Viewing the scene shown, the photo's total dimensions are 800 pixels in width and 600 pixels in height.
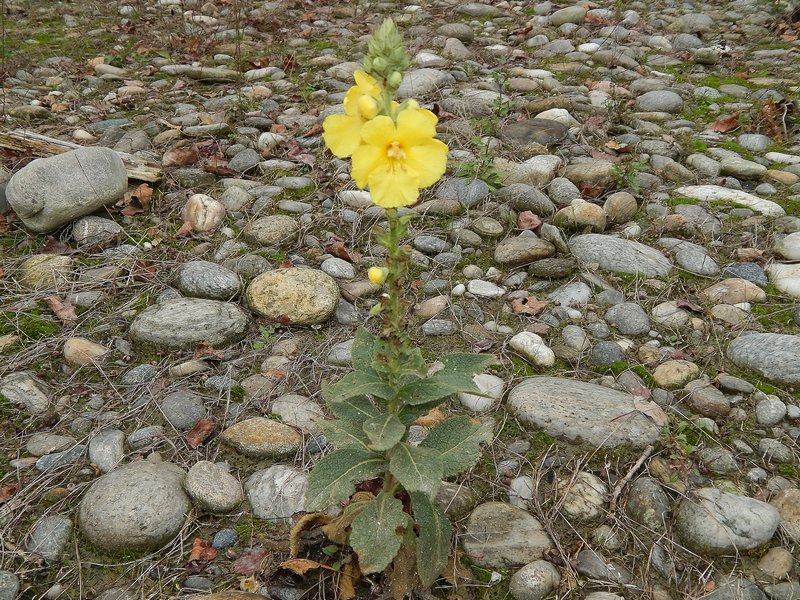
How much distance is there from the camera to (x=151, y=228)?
13.8 ft

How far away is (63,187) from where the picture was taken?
Answer: 13.0ft

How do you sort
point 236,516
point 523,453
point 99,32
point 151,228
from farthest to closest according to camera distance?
point 99,32
point 151,228
point 523,453
point 236,516

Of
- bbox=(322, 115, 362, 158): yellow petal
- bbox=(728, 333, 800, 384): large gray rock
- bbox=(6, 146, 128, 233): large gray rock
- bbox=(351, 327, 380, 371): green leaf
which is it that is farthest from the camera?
bbox=(6, 146, 128, 233): large gray rock

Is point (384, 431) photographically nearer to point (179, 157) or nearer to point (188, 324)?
point (188, 324)

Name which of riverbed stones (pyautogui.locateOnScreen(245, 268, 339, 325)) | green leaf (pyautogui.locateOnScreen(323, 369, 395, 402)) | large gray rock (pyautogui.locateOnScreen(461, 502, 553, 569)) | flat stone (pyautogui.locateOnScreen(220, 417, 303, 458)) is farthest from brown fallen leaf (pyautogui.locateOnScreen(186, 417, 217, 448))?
large gray rock (pyautogui.locateOnScreen(461, 502, 553, 569))

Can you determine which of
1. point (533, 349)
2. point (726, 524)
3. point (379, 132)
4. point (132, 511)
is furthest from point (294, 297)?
point (726, 524)

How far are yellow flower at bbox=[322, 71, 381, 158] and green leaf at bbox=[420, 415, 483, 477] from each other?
40.3 inches

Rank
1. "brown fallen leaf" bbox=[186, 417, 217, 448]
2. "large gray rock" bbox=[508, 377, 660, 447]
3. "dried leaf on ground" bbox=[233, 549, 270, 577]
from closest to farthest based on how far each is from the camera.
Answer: "dried leaf on ground" bbox=[233, 549, 270, 577]
"large gray rock" bbox=[508, 377, 660, 447]
"brown fallen leaf" bbox=[186, 417, 217, 448]

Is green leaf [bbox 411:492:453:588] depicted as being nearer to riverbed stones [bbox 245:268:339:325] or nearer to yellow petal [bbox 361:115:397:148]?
yellow petal [bbox 361:115:397:148]

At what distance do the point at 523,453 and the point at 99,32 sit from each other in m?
7.59

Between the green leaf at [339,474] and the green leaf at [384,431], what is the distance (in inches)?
6.9

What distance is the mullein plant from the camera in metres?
1.95

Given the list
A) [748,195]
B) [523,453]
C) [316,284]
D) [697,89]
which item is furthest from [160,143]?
[697,89]

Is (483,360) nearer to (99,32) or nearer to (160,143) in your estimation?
(160,143)
